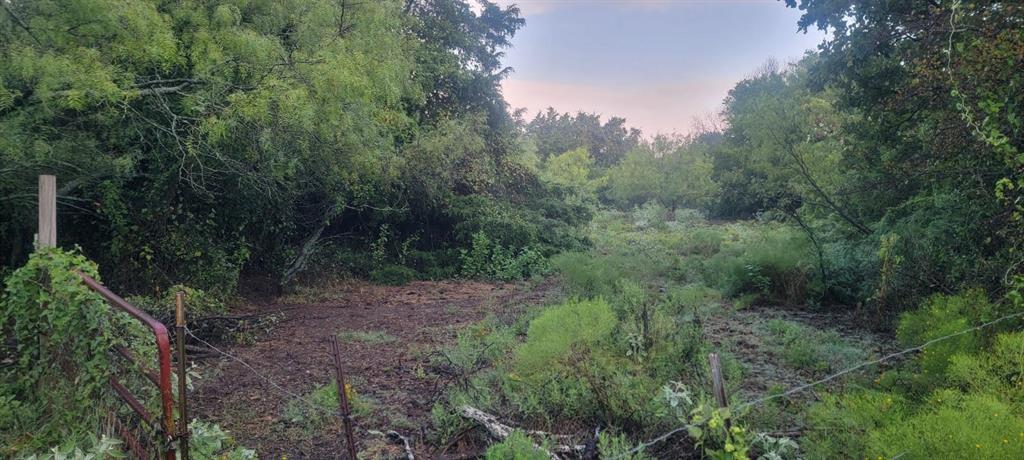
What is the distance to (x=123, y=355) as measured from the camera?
343 cm

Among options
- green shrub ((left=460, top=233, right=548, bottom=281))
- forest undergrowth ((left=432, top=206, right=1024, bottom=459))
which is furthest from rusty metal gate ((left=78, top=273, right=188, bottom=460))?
green shrub ((left=460, top=233, right=548, bottom=281))

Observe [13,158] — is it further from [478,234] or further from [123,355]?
[478,234]

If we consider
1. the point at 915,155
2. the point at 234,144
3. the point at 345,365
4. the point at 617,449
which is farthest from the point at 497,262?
the point at 617,449

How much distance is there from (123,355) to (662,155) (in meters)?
31.4

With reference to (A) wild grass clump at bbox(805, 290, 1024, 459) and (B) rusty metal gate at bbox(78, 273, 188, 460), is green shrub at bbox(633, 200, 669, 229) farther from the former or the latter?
(B) rusty metal gate at bbox(78, 273, 188, 460)

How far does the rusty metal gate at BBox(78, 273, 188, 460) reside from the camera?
9.21ft

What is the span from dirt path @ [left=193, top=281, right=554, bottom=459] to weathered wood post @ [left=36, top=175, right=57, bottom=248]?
1830mm

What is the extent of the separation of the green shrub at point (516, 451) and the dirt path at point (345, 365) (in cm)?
75

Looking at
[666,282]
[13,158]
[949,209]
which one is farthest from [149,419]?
[666,282]

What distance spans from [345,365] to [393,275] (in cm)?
694

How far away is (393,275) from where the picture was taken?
13.6 m

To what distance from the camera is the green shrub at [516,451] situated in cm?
358

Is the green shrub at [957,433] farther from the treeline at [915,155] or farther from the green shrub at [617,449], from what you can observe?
the treeline at [915,155]

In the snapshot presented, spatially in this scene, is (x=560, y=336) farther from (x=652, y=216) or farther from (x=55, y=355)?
(x=652, y=216)
